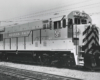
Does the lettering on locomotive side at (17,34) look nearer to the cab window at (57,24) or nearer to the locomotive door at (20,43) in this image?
the locomotive door at (20,43)

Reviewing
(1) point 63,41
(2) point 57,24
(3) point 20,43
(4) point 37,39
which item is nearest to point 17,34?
(3) point 20,43

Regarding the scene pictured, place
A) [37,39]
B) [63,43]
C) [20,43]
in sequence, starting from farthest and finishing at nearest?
[20,43]
[37,39]
[63,43]

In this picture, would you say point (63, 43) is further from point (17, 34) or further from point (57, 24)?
point (17, 34)

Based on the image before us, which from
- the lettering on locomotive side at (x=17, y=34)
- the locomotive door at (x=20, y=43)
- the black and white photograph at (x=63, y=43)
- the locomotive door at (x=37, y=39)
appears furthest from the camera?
the locomotive door at (x=20, y=43)

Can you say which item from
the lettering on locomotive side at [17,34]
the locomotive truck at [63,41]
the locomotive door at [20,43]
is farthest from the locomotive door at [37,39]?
the locomotive door at [20,43]

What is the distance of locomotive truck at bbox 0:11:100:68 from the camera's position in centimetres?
→ 1060

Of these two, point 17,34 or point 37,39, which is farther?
point 17,34

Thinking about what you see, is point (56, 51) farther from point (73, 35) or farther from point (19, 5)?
point (19, 5)

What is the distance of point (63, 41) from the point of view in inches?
450

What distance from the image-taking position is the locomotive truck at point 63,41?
34.8 feet

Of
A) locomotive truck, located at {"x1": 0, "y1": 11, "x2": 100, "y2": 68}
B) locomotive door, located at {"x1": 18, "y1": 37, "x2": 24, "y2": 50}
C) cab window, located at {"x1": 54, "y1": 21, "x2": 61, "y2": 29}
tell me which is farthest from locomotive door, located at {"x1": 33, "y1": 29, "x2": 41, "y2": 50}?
locomotive door, located at {"x1": 18, "y1": 37, "x2": 24, "y2": 50}

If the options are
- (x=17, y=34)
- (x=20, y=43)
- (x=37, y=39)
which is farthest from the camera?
(x=17, y=34)

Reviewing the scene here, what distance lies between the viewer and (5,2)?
1110 cm

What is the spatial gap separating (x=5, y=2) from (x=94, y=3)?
6.16 m
